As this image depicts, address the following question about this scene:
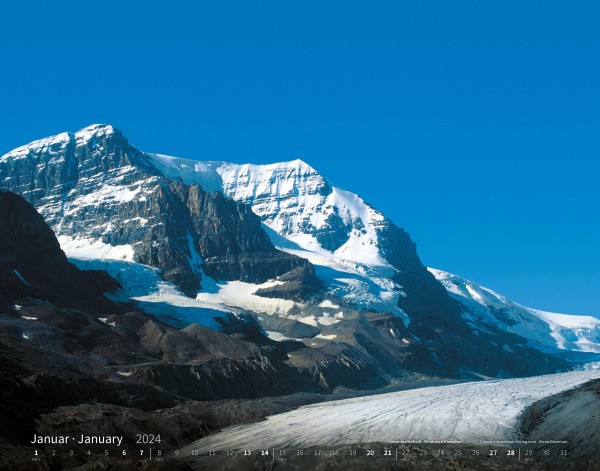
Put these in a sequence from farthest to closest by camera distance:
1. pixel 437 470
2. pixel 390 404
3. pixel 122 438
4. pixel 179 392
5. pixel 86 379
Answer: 1. pixel 179 392
2. pixel 86 379
3. pixel 390 404
4. pixel 122 438
5. pixel 437 470

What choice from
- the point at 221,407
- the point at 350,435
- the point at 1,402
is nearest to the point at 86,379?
the point at 221,407

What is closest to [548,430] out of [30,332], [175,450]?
[175,450]

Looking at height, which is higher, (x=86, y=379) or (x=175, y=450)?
(x=86, y=379)

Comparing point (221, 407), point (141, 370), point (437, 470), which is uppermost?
point (141, 370)

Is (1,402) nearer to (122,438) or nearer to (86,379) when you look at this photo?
(122,438)

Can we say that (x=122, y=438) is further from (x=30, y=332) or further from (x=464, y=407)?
(x=30, y=332)

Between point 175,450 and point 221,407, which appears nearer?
point 175,450

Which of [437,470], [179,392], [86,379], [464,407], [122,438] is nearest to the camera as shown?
[437,470]
